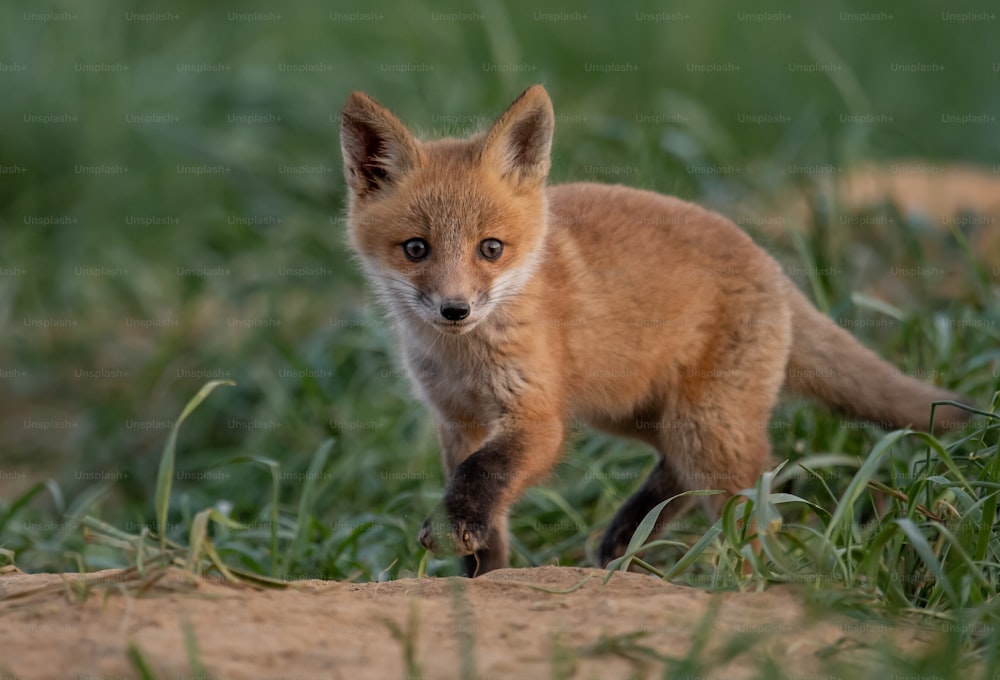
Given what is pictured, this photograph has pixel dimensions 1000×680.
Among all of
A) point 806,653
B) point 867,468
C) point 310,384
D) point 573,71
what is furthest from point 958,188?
point 806,653

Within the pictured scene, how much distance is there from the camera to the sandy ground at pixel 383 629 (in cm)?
246

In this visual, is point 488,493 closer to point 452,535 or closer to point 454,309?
point 452,535

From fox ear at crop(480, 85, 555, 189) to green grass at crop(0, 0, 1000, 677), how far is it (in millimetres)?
1275

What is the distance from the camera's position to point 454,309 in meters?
3.74

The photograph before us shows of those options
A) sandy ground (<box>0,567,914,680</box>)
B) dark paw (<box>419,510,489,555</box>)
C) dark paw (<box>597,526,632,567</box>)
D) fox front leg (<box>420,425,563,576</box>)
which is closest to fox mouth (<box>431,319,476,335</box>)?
fox front leg (<box>420,425,563,576</box>)

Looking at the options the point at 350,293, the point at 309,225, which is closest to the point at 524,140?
the point at 350,293

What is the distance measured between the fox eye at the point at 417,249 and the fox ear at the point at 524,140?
15.5 inches

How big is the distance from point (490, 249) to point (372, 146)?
64 centimetres

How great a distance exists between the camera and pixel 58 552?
4457 millimetres

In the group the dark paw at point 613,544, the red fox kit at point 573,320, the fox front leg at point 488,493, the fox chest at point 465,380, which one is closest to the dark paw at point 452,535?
the fox front leg at point 488,493

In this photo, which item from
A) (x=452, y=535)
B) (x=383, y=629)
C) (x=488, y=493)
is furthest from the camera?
(x=488, y=493)

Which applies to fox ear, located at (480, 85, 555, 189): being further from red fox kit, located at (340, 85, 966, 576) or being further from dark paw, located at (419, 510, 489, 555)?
dark paw, located at (419, 510, 489, 555)

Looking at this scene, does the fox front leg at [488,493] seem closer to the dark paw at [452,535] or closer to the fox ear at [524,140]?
the dark paw at [452,535]

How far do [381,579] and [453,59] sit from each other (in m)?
4.93
